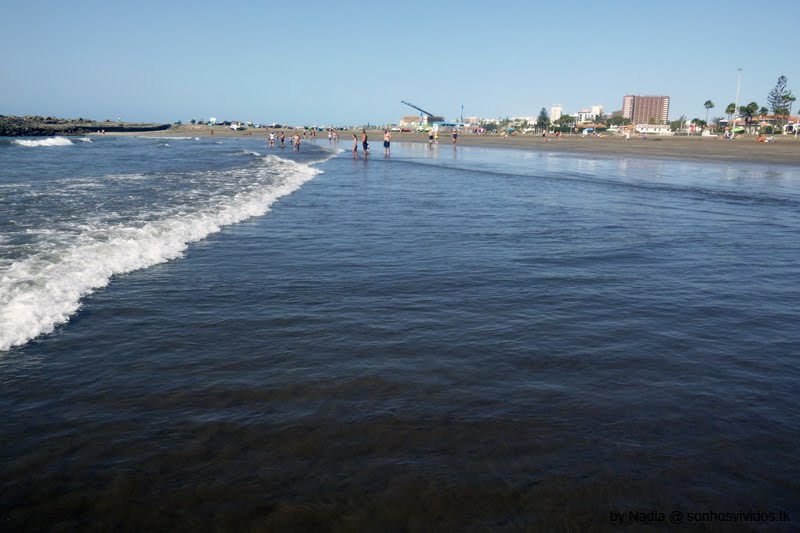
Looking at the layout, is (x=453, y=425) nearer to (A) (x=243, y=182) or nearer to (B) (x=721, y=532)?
(B) (x=721, y=532)

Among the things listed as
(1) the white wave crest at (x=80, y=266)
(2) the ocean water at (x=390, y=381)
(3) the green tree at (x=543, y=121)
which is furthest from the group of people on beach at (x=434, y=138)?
(3) the green tree at (x=543, y=121)

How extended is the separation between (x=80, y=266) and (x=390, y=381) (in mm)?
6765

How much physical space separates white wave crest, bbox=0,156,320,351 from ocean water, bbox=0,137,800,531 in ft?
0.20

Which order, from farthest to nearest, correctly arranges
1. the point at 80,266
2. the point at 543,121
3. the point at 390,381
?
the point at 543,121 < the point at 80,266 < the point at 390,381

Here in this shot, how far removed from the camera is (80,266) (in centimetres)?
936

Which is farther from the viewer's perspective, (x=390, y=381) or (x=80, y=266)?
(x=80, y=266)

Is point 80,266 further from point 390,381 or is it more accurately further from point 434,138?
point 434,138

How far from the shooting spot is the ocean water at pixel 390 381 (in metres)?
3.85

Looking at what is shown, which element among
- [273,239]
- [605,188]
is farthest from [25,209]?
[605,188]

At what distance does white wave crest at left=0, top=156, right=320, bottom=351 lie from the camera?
700 cm

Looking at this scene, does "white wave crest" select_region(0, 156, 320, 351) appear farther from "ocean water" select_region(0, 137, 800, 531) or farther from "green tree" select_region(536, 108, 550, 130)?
"green tree" select_region(536, 108, 550, 130)

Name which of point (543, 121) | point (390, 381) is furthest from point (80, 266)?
point (543, 121)

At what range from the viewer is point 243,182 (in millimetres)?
24672

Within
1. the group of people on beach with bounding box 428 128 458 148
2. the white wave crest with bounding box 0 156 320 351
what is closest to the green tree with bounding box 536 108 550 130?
the group of people on beach with bounding box 428 128 458 148
